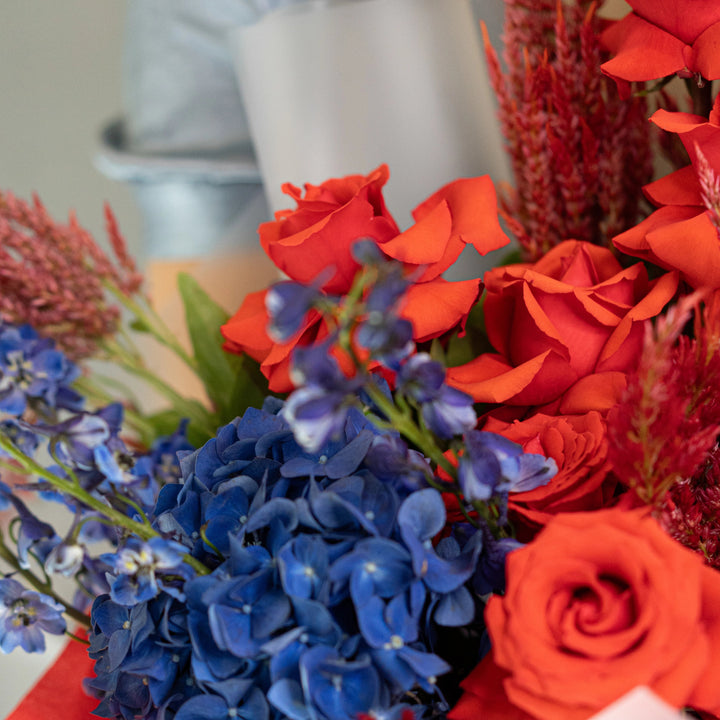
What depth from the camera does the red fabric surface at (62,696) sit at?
1.35ft

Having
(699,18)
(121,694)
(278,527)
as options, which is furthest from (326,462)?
(699,18)

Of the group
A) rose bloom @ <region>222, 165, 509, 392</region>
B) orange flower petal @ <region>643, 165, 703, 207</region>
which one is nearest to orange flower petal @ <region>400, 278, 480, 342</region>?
rose bloom @ <region>222, 165, 509, 392</region>

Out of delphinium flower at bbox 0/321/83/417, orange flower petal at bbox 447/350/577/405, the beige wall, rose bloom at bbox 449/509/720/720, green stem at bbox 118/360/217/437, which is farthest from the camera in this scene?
the beige wall

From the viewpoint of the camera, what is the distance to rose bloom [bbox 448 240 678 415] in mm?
370

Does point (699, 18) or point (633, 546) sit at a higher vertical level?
point (699, 18)

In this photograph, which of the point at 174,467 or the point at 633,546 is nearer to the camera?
the point at 633,546

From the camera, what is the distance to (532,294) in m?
0.38

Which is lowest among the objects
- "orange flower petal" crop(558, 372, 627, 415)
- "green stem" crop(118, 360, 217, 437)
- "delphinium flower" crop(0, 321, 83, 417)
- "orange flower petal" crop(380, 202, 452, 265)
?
"green stem" crop(118, 360, 217, 437)

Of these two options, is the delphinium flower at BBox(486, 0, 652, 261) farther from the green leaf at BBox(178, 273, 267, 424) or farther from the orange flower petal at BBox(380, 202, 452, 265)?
the green leaf at BBox(178, 273, 267, 424)

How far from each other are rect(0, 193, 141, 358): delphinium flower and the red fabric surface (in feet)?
0.70

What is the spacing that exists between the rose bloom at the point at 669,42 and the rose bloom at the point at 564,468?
17 centimetres

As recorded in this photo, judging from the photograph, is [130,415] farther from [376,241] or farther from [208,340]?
[376,241]

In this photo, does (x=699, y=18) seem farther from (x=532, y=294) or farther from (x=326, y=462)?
(x=326, y=462)

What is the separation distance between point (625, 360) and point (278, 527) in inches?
7.4
